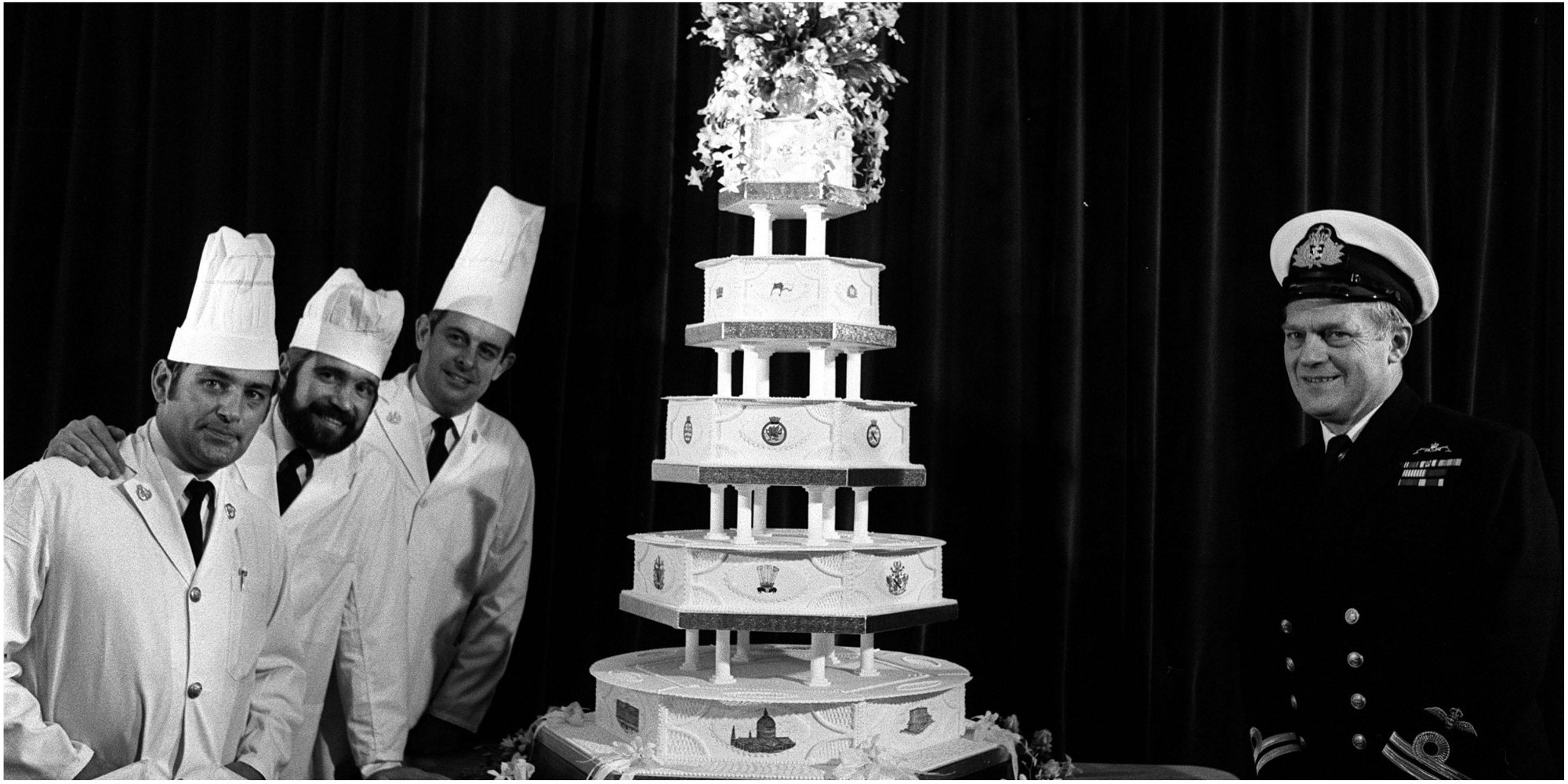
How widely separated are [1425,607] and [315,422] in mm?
3710

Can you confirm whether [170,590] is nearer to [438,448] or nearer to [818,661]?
[438,448]

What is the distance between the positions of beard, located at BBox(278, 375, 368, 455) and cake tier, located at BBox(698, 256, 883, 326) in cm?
148

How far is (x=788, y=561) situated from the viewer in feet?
14.6

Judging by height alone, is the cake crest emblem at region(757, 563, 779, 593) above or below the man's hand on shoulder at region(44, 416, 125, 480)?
below

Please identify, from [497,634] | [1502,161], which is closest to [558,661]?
[497,634]

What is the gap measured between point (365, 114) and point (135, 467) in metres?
1.58

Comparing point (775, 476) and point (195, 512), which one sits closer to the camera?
point (775, 476)

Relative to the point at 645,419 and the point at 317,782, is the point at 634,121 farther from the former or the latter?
the point at 317,782

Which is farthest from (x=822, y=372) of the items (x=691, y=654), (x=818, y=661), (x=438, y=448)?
(x=438, y=448)

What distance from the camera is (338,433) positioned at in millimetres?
5059

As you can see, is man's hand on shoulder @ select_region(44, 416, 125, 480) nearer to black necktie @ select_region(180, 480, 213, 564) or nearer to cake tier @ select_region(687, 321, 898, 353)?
black necktie @ select_region(180, 480, 213, 564)

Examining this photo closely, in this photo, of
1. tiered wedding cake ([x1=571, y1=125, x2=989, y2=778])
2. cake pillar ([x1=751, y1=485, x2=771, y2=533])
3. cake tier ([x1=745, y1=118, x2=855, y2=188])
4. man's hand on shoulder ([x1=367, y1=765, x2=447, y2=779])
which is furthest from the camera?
man's hand on shoulder ([x1=367, y1=765, x2=447, y2=779])

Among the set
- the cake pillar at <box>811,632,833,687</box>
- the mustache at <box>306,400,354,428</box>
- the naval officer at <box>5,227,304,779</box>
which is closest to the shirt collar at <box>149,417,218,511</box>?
the naval officer at <box>5,227,304,779</box>

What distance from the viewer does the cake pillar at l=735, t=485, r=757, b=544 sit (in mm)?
4562
